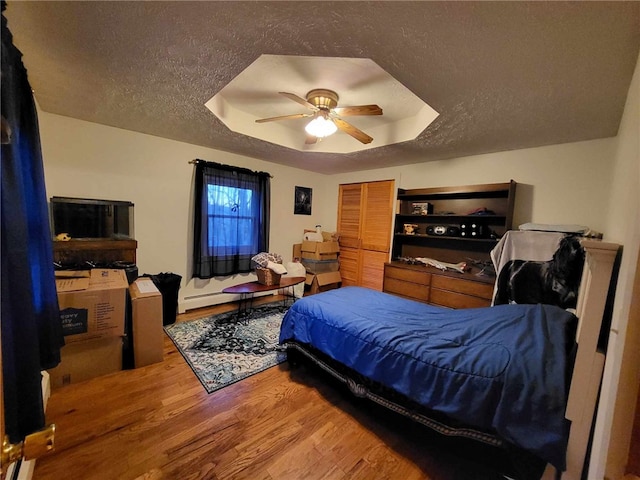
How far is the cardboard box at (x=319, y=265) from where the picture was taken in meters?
4.45

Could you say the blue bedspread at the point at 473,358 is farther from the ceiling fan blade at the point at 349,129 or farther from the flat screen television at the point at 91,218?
the flat screen television at the point at 91,218

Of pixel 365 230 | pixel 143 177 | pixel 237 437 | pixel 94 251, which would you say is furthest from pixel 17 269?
pixel 365 230

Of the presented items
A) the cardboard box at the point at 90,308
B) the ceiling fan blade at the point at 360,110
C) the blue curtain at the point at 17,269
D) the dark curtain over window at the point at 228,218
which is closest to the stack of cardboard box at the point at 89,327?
the cardboard box at the point at 90,308

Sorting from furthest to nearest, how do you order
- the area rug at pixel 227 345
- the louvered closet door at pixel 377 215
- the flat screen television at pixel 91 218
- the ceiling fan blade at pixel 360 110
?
1. the louvered closet door at pixel 377 215
2. the flat screen television at pixel 91 218
3. the area rug at pixel 227 345
4. the ceiling fan blade at pixel 360 110

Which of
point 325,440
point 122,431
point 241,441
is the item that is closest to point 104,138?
point 122,431

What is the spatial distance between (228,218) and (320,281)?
1.81 metres

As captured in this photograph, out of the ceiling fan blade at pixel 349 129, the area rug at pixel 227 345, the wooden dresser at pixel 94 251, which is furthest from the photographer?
the wooden dresser at pixel 94 251

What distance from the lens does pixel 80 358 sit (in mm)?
1936

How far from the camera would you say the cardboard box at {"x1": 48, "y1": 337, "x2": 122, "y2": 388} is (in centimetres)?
187

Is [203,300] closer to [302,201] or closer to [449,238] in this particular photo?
[302,201]

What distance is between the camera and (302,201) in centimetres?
468

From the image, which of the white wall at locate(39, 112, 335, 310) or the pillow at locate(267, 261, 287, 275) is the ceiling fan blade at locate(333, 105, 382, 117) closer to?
the pillow at locate(267, 261, 287, 275)

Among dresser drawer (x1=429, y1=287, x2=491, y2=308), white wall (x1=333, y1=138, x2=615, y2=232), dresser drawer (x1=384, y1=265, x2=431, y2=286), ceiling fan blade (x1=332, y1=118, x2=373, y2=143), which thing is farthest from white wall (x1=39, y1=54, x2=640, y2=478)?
ceiling fan blade (x1=332, y1=118, x2=373, y2=143)

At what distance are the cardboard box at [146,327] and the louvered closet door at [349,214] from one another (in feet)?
10.2
